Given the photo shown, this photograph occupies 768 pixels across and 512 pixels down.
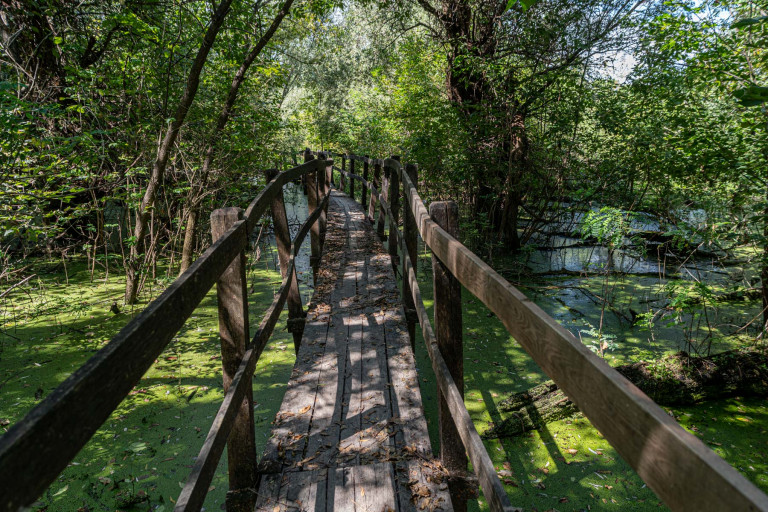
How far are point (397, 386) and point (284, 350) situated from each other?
2.92 metres

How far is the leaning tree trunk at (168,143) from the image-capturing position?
5270mm

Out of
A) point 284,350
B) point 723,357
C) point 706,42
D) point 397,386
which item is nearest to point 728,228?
point 723,357

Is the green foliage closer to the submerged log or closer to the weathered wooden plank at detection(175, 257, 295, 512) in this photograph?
the submerged log

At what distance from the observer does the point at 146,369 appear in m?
1.02

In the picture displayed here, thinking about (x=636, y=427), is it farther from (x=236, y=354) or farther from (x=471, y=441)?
(x=236, y=354)

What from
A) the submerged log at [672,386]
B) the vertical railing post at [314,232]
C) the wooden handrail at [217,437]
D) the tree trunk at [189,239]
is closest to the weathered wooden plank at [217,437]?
the wooden handrail at [217,437]

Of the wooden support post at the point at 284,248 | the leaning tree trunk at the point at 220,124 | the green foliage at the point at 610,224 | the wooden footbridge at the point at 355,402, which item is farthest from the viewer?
the leaning tree trunk at the point at 220,124

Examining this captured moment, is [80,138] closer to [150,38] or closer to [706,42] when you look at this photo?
[150,38]

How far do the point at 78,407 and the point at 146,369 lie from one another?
0.92 ft

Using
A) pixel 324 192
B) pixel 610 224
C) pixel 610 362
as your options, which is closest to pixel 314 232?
pixel 324 192

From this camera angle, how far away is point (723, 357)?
4.43 metres

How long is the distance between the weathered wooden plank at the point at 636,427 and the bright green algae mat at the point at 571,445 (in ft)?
8.70

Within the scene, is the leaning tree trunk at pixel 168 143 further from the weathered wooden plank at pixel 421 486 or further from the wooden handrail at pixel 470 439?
the weathered wooden plank at pixel 421 486

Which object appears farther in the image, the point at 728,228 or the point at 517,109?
the point at 517,109
